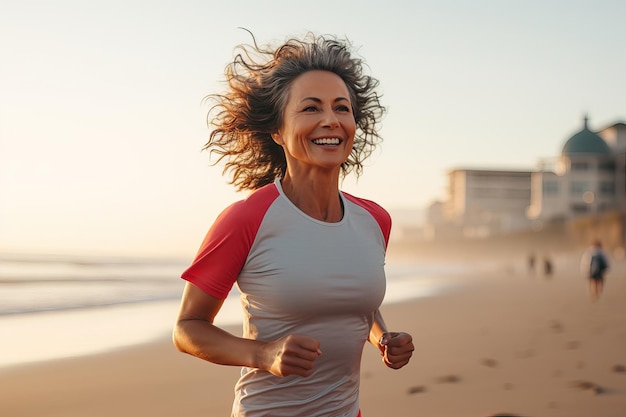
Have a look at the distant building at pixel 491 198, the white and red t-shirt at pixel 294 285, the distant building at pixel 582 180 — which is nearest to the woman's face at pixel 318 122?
the white and red t-shirt at pixel 294 285

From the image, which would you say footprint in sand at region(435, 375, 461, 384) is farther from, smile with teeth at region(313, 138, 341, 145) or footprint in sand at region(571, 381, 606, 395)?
smile with teeth at region(313, 138, 341, 145)

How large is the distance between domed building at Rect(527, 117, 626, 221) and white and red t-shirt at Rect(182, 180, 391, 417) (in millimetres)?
78846

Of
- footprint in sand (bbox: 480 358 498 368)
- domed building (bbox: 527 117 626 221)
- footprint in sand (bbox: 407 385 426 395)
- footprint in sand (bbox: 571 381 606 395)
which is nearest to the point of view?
footprint in sand (bbox: 571 381 606 395)

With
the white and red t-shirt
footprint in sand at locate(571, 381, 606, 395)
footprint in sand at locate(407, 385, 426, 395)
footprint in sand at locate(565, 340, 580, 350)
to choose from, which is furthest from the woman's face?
footprint in sand at locate(565, 340, 580, 350)

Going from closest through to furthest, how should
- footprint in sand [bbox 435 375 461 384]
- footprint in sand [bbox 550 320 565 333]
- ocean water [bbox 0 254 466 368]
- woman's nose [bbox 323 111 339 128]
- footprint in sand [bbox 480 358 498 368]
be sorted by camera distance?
woman's nose [bbox 323 111 339 128], footprint in sand [bbox 435 375 461 384], footprint in sand [bbox 480 358 498 368], ocean water [bbox 0 254 466 368], footprint in sand [bbox 550 320 565 333]

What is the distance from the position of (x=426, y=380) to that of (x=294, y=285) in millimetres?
5761

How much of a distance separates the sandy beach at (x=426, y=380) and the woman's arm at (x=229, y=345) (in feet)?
14.3

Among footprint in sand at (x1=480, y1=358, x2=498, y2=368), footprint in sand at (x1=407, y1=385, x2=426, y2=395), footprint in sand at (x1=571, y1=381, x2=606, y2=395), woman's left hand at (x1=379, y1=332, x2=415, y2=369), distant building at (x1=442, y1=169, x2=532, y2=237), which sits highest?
distant building at (x1=442, y1=169, x2=532, y2=237)

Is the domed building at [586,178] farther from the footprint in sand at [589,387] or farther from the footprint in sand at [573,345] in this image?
the footprint in sand at [589,387]

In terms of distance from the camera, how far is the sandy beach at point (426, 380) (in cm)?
624

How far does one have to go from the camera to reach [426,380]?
734 cm

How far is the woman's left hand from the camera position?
88.0 inches

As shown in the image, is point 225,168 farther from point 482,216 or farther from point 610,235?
point 482,216

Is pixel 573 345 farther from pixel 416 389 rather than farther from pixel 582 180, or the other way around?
pixel 582 180
